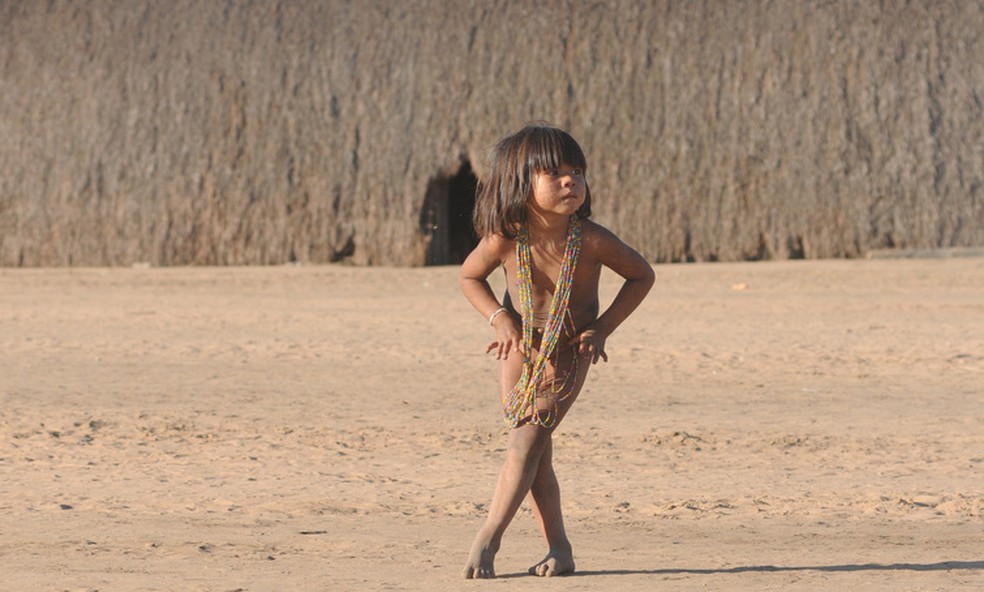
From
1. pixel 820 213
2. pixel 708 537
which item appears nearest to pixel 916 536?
pixel 708 537

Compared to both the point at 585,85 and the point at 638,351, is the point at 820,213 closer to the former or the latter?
the point at 585,85

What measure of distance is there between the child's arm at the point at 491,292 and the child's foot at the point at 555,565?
52cm

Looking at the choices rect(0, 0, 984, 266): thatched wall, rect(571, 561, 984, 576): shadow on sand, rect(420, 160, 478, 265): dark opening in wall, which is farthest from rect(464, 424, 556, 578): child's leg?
rect(0, 0, 984, 266): thatched wall

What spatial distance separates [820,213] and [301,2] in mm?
4889

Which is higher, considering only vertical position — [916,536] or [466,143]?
[466,143]

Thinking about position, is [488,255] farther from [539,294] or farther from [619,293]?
[619,293]

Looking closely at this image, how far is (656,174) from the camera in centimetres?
1327

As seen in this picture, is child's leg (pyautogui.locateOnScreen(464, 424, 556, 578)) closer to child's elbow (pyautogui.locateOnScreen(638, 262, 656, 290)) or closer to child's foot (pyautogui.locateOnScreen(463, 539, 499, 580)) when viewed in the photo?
child's foot (pyautogui.locateOnScreen(463, 539, 499, 580))

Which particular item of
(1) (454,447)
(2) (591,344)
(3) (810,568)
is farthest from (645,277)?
(1) (454,447)

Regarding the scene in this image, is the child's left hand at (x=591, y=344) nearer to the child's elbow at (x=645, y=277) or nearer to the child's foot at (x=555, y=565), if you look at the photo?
the child's elbow at (x=645, y=277)

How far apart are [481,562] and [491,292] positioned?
2.21 feet

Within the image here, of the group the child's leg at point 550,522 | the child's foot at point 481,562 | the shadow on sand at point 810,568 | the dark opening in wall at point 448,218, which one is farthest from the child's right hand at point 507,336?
the dark opening in wall at point 448,218

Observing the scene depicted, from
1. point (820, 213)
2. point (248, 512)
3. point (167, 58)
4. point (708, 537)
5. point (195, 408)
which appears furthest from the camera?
point (167, 58)

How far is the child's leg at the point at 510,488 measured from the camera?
13.0 feet
